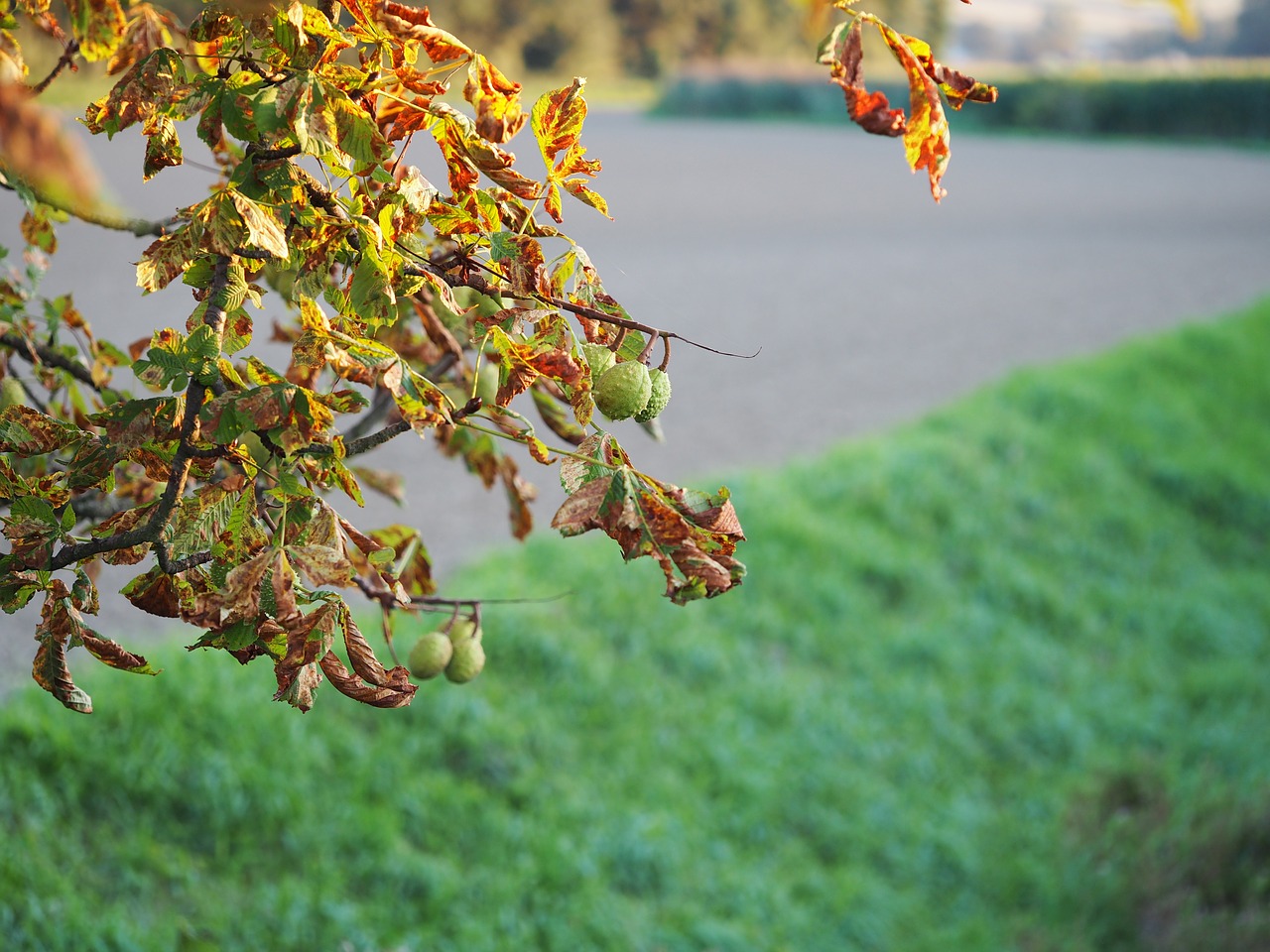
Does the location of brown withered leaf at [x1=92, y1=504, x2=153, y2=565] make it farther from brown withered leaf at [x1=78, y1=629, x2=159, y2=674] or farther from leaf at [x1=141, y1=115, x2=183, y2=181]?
leaf at [x1=141, y1=115, x2=183, y2=181]

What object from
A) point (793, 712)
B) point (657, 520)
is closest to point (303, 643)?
point (657, 520)

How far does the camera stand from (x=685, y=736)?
3.06m

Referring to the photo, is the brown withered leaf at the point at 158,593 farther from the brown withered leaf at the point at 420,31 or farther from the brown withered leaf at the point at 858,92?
the brown withered leaf at the point at 858,92

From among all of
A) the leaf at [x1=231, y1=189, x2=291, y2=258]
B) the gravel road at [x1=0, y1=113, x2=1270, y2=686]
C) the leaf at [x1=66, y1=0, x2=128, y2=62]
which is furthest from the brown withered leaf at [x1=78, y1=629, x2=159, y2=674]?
the gravel road at [x1=0, y1=113, x2=1270, y2=686]

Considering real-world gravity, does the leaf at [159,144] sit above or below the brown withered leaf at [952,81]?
below

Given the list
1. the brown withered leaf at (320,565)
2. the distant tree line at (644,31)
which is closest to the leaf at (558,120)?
the brown withered leaf at (320,565)

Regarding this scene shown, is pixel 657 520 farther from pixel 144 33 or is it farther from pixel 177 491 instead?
pixel 144 33

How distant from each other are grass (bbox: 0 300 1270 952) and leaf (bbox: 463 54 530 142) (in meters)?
1.61

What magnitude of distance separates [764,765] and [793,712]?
0.79 feet

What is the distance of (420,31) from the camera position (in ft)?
2.68

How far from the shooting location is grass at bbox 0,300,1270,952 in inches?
90.0

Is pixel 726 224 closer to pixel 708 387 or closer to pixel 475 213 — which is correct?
pixel 708 387

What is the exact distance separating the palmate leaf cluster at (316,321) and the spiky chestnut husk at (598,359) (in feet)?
0.04

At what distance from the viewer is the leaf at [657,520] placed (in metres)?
0.83
